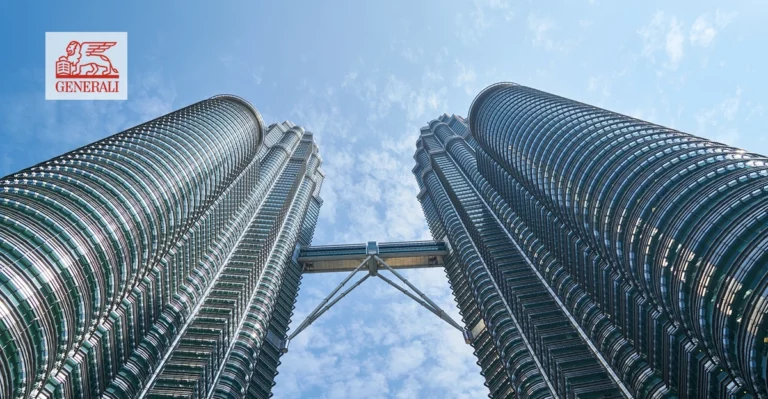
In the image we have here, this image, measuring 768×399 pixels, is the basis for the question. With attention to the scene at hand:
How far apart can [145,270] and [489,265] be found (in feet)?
250

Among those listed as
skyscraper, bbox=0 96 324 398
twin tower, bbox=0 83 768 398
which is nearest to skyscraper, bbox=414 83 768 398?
twin tower, bbox=0 83 768 398

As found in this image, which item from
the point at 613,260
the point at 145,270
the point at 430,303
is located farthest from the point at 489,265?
the point at 145,270

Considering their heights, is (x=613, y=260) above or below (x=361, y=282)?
below

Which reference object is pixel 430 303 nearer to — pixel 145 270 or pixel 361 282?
pixel 361 282

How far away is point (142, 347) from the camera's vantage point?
266ft

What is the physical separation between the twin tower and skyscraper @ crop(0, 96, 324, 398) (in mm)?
300

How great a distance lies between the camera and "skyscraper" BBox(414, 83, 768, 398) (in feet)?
153

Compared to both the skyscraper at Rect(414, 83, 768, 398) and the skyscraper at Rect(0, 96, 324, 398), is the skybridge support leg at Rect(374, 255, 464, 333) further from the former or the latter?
the skyscraper at Rect(0, 96, 324, 398)

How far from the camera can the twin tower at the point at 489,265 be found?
48.8m

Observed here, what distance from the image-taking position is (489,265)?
122m

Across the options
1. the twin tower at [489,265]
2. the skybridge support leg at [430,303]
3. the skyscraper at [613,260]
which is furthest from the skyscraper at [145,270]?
the skyscraper at [613,260]

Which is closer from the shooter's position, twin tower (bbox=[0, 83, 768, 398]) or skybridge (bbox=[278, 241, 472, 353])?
twin tower (bbox=[0, 83, 768, 398])

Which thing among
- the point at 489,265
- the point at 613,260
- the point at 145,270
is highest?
the point at 489,265

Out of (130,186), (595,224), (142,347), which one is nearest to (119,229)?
(130,186)
